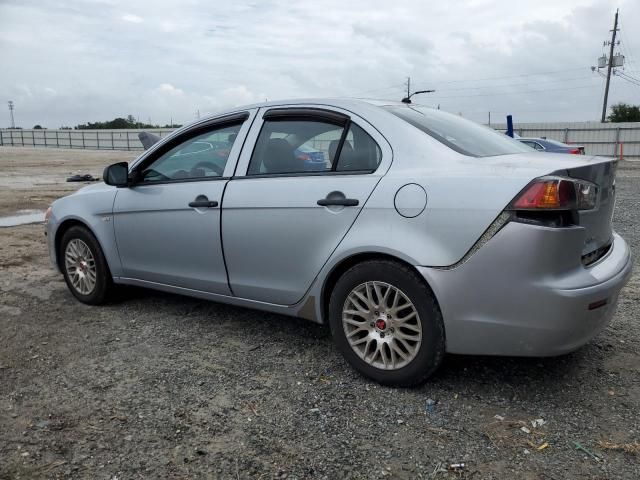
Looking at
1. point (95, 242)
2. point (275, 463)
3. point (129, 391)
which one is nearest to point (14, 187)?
point (95, 242)

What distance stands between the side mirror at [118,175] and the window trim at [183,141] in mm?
42

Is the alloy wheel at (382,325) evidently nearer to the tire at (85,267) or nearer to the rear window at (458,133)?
the rear window at (458,133)

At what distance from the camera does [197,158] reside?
409cm

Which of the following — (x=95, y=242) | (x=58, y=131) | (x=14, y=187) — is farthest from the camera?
(x=58, y=131)

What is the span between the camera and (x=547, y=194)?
2633 millimetres

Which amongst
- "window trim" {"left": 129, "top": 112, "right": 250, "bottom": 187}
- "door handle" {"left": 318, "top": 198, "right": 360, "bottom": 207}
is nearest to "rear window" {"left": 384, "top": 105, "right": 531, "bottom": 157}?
"door handle" {"left": 318, "top": 198, "right": 360, "bottom": 207}

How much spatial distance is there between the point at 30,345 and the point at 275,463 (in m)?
2.33

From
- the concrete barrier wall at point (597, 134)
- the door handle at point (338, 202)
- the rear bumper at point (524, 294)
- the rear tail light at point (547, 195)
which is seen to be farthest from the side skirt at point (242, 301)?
the concrete barrier wall at point (597, 134)

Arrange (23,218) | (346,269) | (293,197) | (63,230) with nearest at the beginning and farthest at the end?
(346,269) < (293,197) < (63,230) < (23,218)

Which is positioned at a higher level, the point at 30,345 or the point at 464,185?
the point at 464,185

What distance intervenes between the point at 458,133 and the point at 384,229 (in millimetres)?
908

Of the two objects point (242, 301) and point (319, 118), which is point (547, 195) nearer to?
point (319, 118)

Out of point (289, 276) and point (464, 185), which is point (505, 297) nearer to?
point (464, 185)

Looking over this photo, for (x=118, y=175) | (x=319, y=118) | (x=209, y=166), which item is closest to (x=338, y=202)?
(x=319, y=118)
